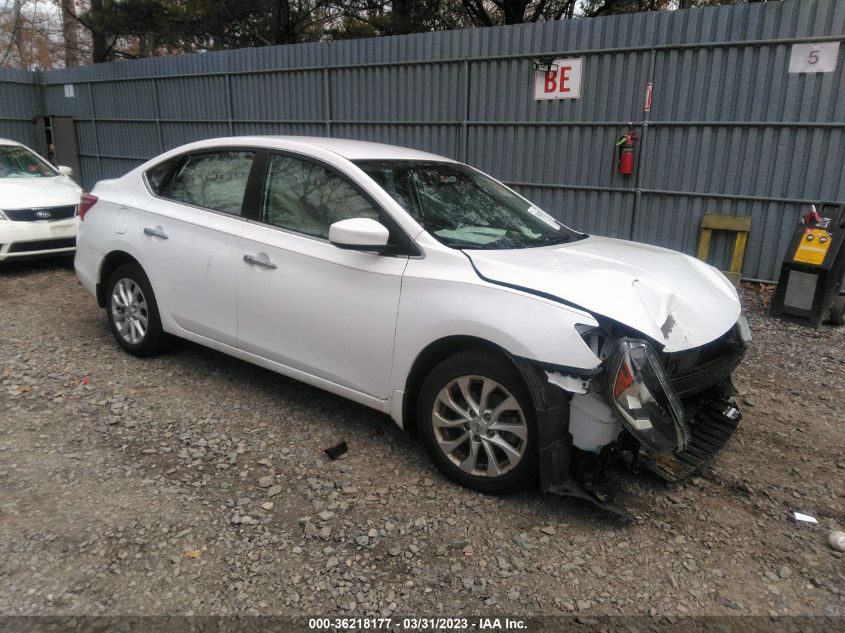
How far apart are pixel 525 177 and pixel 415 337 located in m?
6.40

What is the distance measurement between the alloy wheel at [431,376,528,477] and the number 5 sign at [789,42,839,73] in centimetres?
632

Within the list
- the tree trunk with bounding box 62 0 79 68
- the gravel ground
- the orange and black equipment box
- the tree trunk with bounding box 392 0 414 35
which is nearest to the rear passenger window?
the gravel ground

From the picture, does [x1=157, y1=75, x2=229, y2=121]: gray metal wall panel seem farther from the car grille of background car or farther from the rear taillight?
the rear taillight

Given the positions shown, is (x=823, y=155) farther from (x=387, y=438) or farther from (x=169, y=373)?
(x=169, y=373)

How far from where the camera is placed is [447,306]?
310cm

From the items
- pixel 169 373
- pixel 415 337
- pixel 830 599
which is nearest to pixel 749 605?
pixel 830 599

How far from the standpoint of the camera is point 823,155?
7113mm

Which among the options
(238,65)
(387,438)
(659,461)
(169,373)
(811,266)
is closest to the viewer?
(659,461)

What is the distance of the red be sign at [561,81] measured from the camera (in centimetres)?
839

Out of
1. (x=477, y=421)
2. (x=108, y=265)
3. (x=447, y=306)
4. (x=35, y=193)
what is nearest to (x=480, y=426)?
(x=477, y=421)

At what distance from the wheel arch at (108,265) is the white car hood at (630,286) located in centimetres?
290

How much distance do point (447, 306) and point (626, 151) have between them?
5853mm

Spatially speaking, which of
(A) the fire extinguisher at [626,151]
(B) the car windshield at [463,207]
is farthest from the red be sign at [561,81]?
(B) the car windshield at [463,207]

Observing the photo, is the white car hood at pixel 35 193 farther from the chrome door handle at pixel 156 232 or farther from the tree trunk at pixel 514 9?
the tree trunk at pixel 514 9
